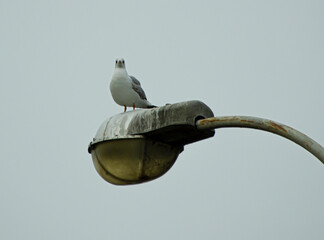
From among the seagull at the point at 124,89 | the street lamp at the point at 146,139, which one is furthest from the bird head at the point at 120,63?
the street lamp at the point at 146,139

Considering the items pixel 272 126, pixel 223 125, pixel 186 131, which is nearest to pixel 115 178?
pixel 186 131

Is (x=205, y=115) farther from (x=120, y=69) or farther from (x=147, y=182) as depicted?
(x=120, y=69)

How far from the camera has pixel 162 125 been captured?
5035 millimetres

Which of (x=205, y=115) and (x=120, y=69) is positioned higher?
(x=120, y=69)

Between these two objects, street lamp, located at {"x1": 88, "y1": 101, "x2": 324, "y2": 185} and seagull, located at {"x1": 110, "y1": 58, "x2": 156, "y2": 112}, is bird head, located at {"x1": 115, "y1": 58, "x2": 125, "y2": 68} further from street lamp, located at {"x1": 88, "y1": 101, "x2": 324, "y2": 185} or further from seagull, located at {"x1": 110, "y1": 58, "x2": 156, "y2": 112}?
street lamp, located at {"x1": 88, "y1": 101, "x2": 324, "y2": 185}

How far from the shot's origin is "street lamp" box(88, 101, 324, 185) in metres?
4.96

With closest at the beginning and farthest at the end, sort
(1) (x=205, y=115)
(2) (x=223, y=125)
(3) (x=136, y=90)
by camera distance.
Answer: (2) (x=223, y=125), (1) (x=205, y=115), (3) (x=136, y=90)

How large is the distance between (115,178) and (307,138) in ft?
6.05

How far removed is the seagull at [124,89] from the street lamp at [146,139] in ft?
A: 9.98

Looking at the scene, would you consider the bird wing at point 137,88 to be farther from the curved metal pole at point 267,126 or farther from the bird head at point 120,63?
the curved metal pole at point 267,126

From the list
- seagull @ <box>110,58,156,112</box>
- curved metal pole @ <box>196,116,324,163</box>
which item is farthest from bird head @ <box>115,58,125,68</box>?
curved metal pole @ <box>196,116,324,163</box>

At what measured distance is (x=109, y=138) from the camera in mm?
5262

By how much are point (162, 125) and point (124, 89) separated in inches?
139

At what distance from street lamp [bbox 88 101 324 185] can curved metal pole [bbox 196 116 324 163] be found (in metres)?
0.08
